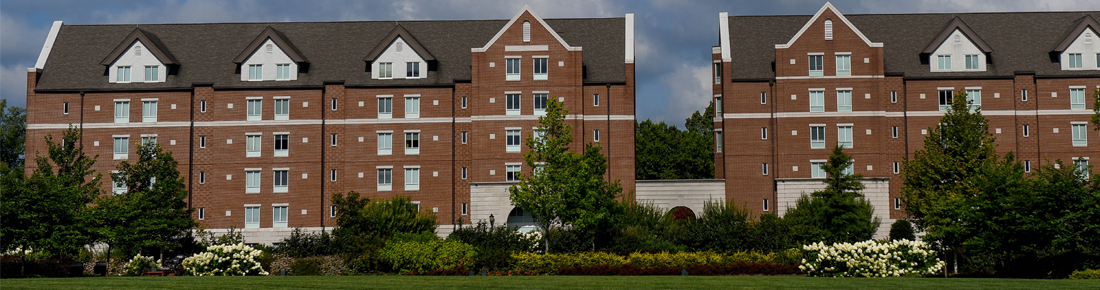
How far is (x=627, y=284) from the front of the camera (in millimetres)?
25984

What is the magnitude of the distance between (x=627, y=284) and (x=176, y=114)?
38.8 meters

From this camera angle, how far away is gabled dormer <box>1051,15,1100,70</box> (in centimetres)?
5528

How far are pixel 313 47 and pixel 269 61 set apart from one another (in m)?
3.34

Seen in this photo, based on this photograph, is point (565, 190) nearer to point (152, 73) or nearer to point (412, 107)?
point (412, 107)

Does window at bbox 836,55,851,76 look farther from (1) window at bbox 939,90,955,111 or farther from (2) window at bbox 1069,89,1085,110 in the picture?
(2) window at bbox 1069,89,1085,110

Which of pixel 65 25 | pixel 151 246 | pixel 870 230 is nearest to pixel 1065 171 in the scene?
pixel 870 230

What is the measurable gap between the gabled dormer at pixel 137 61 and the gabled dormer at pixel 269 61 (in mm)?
4375

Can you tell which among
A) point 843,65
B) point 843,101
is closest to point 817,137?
point 843,101

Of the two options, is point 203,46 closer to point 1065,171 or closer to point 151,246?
point 151,246

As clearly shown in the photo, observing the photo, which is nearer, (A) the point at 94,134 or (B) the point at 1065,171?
(B) the point at 1065,171

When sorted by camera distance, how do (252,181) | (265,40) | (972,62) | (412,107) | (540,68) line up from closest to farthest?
1. (540,68)
2. (972,62)
3. (252,181)
4. (412,107)
5. (265,40)

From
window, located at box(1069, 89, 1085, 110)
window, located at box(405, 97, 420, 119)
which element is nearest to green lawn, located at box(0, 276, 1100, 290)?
window, located at box(405, 97, 420, 119)

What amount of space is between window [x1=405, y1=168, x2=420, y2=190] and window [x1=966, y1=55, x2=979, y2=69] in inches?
1215

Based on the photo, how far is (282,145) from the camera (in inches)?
2228
